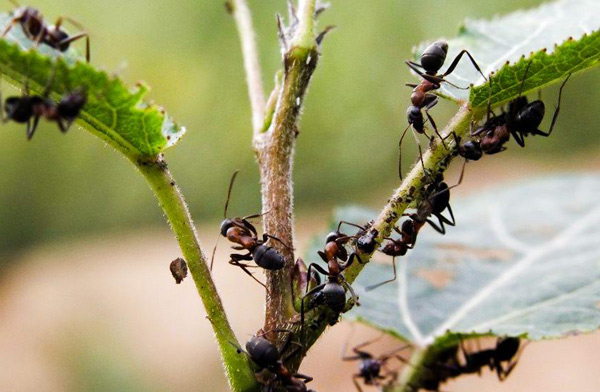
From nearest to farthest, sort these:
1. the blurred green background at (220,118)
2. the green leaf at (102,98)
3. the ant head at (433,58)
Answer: the green leaf at (102,98) → the ant head at (433,58) → the blurred green background at (220,118)

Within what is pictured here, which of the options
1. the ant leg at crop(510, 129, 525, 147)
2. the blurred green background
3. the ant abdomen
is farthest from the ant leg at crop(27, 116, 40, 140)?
the blurred green background

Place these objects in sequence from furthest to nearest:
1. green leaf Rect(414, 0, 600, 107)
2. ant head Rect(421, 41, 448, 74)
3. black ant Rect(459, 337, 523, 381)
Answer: black ant Rect(459, 337, 523, 381) < ant head Rect(421, 41, 448, 74) < green leaf Rect(414, 0, 600, 107)

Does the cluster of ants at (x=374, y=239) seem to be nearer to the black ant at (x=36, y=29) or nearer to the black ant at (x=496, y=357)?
the black ant at (x=496, y=357)

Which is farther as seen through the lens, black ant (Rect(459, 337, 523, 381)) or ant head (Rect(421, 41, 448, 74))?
black ant (Rect(459, 337, 523, 381))

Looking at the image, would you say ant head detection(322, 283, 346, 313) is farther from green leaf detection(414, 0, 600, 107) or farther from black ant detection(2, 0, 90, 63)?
black ant detection(2, 0, 90, 63)

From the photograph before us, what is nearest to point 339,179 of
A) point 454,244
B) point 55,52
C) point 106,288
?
point 106,288

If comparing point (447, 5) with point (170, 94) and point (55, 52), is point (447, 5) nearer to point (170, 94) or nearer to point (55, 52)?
point (170, 94)

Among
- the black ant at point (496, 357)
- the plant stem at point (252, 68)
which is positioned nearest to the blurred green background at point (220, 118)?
the black ant at point (496, 357)
